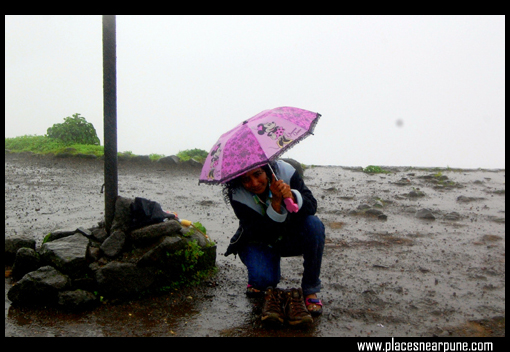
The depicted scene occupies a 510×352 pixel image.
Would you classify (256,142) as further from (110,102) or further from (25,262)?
(25,262)

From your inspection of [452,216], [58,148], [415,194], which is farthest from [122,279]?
[58,148]

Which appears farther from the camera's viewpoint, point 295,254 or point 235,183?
point 295,254

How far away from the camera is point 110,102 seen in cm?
461

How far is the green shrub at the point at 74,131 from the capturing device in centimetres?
1327

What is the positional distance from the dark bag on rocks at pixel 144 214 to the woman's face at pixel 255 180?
Result: 120cm

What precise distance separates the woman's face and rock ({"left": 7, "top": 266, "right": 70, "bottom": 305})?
6.32ft

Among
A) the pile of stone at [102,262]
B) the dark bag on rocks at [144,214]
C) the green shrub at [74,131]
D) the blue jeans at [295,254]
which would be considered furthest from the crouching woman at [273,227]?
the green shrub at [74,131]

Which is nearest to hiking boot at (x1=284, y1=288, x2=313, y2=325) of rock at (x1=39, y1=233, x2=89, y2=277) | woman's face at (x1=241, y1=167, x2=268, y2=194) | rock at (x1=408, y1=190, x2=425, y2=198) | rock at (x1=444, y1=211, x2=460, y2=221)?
woman's face at (x1=241, y1=167, x2=268, y2=194)

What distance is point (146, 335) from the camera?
3.57m

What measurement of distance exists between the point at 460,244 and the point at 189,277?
3.73 metres

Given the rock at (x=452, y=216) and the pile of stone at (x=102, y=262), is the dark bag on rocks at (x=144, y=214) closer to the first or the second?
the pile of stone at (x=102, y=262)

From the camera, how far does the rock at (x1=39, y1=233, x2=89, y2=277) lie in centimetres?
421

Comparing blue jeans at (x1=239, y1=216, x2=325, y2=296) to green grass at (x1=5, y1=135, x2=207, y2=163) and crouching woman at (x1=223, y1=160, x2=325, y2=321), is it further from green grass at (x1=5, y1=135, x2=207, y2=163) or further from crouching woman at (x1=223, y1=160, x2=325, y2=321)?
green grass at (x1=5, y1=135, x2=207, y2=163)

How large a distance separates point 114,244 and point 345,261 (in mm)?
2679
